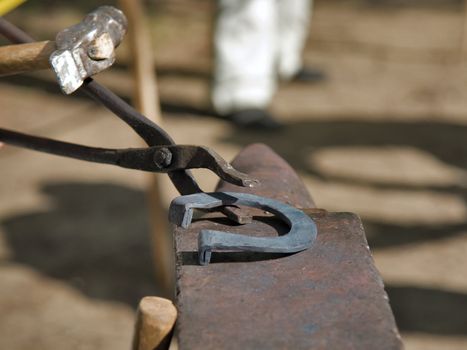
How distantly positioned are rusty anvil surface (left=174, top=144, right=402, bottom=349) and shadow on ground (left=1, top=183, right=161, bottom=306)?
200 centimetres

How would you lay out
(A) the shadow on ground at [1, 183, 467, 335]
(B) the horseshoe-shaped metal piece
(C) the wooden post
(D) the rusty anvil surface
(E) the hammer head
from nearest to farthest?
(D) the rusty anvil surface
(B) the horseshoe-shaped metal piece
(E) the hammer head
(C) the wooden post
(A) the shadow on ground at [1, 183, 467, 335]

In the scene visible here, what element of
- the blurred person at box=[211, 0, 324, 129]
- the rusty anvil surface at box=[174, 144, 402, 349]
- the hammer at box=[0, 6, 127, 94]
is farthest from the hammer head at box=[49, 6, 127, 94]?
the blurred person at box=[211, 0, 324, 129]

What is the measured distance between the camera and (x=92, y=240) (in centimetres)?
354

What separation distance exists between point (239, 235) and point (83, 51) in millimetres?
378

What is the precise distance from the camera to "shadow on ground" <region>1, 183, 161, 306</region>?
3.26m

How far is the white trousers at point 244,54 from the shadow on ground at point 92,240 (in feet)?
3.71

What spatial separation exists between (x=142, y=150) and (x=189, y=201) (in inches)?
6.6

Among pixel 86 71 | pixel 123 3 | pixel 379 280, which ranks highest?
pixel 86 71

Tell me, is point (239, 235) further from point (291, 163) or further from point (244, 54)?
point (244, 54)

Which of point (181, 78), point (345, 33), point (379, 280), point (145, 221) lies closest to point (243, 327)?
point (379, 280)

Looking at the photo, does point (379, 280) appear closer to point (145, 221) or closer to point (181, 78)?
point (145, 221)

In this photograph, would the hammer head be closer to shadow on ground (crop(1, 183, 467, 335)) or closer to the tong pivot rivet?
the tong pivot rivet

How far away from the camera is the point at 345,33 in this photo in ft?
20.3

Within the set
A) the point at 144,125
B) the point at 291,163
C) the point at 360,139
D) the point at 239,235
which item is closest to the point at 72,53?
the point at 144,125
